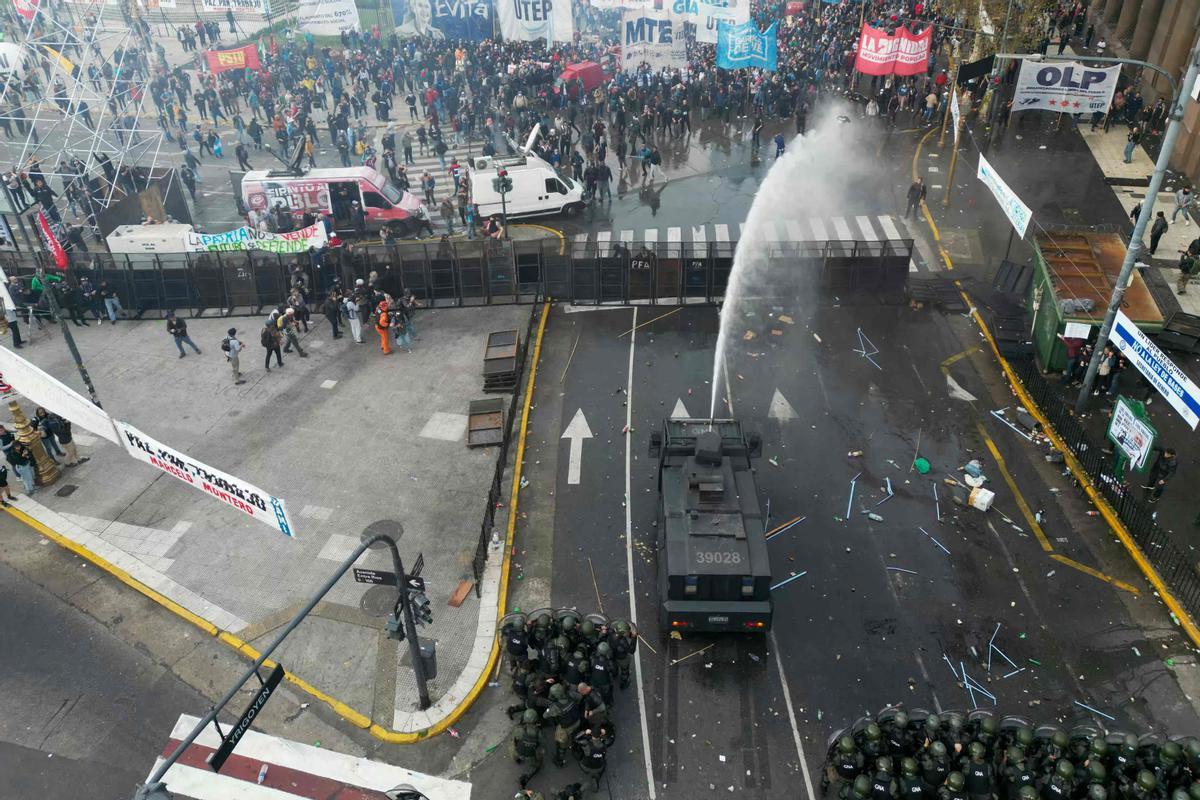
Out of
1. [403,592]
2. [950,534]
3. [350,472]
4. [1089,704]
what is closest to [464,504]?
[350,472]

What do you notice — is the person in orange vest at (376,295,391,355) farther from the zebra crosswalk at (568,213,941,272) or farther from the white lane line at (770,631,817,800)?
the white lane line at (770,631,817,800)

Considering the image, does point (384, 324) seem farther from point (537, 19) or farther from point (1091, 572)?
point (537, 19)

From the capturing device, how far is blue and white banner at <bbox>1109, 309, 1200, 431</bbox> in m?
14.9

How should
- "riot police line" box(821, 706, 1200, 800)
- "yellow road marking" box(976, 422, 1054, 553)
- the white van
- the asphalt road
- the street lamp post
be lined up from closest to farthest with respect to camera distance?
"riot police line" box(821, 706, 1200, 800) < the asphalt road < the street lamp post < "yellow road marking" box(976, 422, 1054, 553) < the white van

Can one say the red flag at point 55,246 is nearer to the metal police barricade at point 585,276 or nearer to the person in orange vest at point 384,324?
the person in orange vest at point 384,324

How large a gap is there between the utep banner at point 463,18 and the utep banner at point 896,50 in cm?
2043

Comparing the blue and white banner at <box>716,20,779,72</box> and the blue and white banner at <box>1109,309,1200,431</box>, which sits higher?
the blue and white banner at <box>716,20,779,72</box>


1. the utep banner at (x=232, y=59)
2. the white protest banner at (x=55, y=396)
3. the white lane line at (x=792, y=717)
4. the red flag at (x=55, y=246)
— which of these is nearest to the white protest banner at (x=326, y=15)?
the utep banner at (x=232, y=59)

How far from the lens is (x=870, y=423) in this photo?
64.1ft

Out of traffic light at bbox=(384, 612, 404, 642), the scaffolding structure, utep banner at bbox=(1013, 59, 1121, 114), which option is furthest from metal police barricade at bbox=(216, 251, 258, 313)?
utep banner at bbox=(1013, 59, 1121, 114)

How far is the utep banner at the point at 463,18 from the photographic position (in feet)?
144

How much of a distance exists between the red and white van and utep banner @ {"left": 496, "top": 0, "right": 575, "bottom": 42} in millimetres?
14861

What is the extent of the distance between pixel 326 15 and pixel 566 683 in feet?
140

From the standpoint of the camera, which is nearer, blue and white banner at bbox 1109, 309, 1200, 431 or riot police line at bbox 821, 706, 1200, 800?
riot police line at bbox 821, 706, 1200, 800
